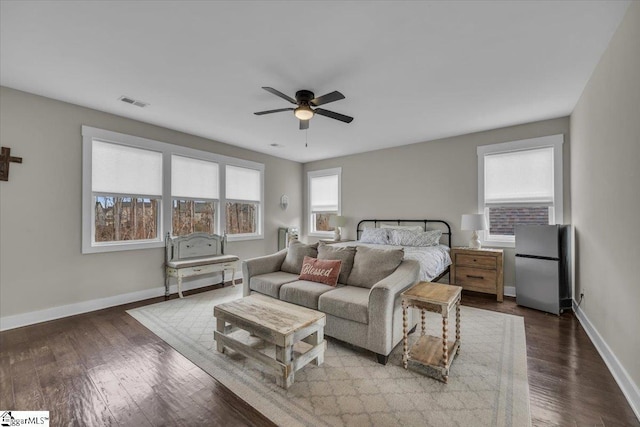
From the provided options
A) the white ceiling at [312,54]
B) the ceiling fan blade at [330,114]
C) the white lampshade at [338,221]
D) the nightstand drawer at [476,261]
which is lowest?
the nightstand drawer at [476,261]

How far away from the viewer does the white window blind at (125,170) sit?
3.90 m

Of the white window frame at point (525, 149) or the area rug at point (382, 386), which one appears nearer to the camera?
the area rug at point (382, 386)

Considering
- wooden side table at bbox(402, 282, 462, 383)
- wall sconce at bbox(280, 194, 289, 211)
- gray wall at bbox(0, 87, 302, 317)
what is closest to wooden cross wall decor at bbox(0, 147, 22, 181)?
gray wall at bbox(0, 87, 302, 317)

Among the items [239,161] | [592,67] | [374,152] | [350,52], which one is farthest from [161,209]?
[592,67]

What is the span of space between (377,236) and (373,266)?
2.26 m

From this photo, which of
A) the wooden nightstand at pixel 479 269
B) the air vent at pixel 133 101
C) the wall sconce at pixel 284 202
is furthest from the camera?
the wall sconce at pixel 284 202

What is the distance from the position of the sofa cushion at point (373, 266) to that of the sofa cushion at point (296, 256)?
2.43 feet

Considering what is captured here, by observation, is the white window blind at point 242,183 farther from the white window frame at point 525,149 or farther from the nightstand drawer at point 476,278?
the white window frame at point 525,149

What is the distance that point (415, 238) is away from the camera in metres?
4.88

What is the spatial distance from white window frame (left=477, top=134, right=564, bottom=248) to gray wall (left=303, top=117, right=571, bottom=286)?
0.06 metres

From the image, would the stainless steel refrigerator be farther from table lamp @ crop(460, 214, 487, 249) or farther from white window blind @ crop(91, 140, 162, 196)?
white window blind @ crop(91, 140, 162, 196)

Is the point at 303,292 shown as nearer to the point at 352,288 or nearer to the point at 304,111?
the point at 352,288

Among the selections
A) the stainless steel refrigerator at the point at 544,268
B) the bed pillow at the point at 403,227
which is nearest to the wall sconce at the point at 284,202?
the bed pillow at the point at 403,227

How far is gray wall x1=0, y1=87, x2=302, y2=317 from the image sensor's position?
3.21m
